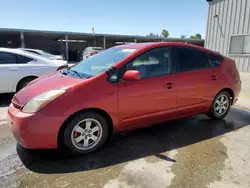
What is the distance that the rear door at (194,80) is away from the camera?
358 cm

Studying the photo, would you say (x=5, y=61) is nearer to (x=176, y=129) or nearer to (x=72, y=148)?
(x=72, y=148)

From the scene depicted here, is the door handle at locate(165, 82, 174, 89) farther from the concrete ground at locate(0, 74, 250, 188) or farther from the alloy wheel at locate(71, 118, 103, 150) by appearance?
the alloy wheel at locate(71, 118, 103, 150)

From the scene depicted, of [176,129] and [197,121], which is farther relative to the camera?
[197,121]

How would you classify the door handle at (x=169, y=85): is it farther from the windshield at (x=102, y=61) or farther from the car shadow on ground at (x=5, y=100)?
the car shadow on ground at (x=5, y=100)

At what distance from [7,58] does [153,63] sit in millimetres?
4142

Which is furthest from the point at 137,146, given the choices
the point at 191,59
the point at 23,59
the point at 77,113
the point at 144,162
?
the point at 23,59

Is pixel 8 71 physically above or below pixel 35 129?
above

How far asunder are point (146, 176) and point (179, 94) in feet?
5.23

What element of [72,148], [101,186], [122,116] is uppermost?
[122,116]

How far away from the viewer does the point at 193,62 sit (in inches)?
147

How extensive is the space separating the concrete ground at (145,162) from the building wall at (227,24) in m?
9.79

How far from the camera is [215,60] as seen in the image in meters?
4.06

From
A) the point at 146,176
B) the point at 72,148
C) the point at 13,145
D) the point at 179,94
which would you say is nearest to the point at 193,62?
the point at 179,94

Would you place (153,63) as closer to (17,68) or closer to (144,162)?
(144,162)
